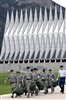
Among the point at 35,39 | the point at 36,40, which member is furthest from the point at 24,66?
the point at 35,39

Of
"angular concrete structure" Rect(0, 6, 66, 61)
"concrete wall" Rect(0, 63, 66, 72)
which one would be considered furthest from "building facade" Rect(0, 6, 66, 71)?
"concrete wall" Rect(0, 63, 66, 72)

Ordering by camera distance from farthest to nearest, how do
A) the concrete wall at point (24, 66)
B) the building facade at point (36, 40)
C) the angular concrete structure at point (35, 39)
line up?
1. the angular concrete structure at point (35, 39)
2. the building facade at point (36, 40)
3. the concrete wall at point (24, 66)

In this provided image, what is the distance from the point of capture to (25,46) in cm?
10769

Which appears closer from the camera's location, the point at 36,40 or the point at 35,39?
the point at 36,40

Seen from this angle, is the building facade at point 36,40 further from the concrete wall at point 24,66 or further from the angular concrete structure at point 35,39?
the concrete wall at point 24,66

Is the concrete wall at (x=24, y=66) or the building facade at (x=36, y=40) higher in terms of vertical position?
the building facade at (x=36, y=40)

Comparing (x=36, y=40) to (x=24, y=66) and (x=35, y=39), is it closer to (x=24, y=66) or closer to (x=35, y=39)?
(x=35, y=39)

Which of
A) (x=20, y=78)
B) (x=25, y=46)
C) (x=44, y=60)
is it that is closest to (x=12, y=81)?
(x=20, y=78)

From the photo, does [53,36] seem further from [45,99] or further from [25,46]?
[45,99]

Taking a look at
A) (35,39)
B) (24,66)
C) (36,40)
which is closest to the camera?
(24,66)

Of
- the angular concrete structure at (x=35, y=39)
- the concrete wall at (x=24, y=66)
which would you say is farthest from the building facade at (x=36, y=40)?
the concrete wall at (x=24, y=66)

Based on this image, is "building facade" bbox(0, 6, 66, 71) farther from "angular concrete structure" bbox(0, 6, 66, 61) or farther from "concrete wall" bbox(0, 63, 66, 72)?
"concrete wall" bbox(0, 63, 66, 72)

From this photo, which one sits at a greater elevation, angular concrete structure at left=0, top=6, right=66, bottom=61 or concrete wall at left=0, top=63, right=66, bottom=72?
angular concrete structure at left=0, top=6, right=66, bottom=61

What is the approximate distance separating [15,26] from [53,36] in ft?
51.0
